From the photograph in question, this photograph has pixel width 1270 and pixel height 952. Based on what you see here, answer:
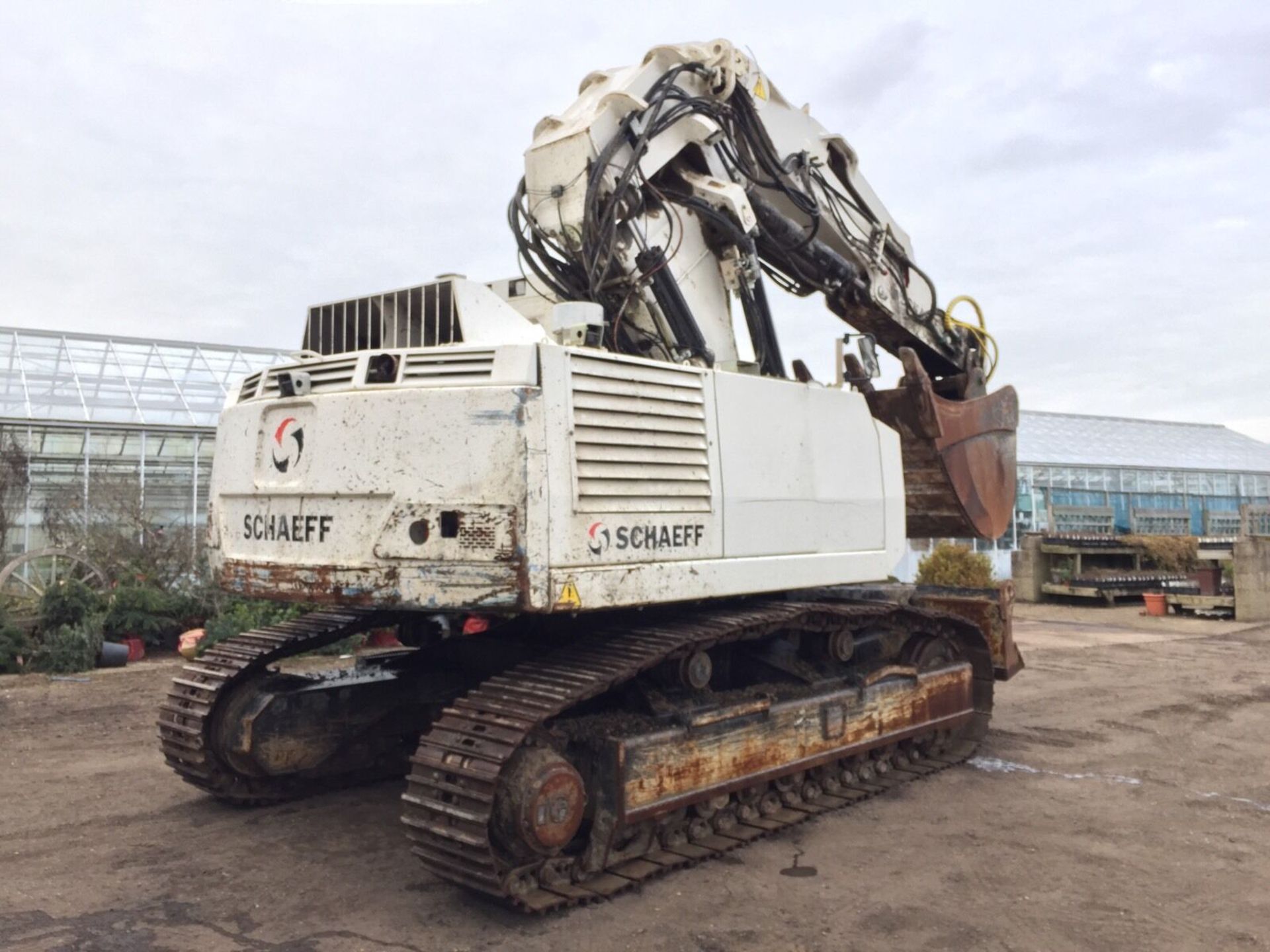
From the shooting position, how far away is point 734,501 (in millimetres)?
4973

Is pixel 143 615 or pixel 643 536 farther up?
pixel 643 536

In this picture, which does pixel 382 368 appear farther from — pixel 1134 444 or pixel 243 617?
pixel 1134 444

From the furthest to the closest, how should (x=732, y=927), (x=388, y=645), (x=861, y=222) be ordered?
(x=388, y=645)
(x=861, y=222)
(x=732, y=927)

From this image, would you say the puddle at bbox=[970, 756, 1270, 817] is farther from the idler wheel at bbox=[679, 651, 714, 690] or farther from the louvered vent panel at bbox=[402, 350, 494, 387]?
the louvered vent panel at bbox=[402, 350, 494, 387]

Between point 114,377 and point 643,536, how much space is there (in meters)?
16.7

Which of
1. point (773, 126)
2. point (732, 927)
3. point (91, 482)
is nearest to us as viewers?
point (732, 927)

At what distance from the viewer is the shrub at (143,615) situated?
11562 mm

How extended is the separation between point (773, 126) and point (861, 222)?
1.12 metres

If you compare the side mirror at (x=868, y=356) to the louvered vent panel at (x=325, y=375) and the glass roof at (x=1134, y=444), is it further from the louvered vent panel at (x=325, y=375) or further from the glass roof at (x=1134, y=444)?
the glass roof at (x=1134, y=444)

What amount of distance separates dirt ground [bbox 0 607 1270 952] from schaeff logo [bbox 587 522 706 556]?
4.80ft

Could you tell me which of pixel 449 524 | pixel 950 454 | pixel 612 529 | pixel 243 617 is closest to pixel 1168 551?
pixel 950 454

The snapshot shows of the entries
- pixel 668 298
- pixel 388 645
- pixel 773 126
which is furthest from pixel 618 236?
pixel 388 645

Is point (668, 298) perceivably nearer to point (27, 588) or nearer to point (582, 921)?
point (582, 921)

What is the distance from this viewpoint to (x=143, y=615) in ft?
38.4
